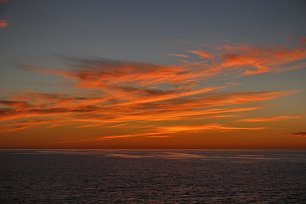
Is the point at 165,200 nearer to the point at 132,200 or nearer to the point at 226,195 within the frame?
the point at 132,200

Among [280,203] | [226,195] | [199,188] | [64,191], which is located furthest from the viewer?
[199,188]

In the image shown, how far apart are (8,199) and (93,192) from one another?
1340 cm

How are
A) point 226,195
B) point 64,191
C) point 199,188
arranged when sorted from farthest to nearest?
1. point 199,188
2. point 64,191
3. point 226,195

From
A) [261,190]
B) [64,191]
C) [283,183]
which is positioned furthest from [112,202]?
[283,183]

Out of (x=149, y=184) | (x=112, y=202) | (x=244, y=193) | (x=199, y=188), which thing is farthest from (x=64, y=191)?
(x=244, y=193)

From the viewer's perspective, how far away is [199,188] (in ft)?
199

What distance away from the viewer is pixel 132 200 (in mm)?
48562

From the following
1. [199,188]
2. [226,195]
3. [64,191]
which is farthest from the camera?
[199,188]

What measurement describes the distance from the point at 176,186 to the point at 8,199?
2980 cm

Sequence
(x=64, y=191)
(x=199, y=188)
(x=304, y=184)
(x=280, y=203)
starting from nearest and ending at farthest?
(x=280, y=203)
(x=64, y=191)
(x=199, y=188)
(x=304, y=184)

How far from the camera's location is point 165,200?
48.7 metres

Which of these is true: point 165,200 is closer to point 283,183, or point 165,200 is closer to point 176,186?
point 176,186

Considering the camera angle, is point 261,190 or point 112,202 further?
point 261,190

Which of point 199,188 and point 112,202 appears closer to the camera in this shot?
point 112,202
